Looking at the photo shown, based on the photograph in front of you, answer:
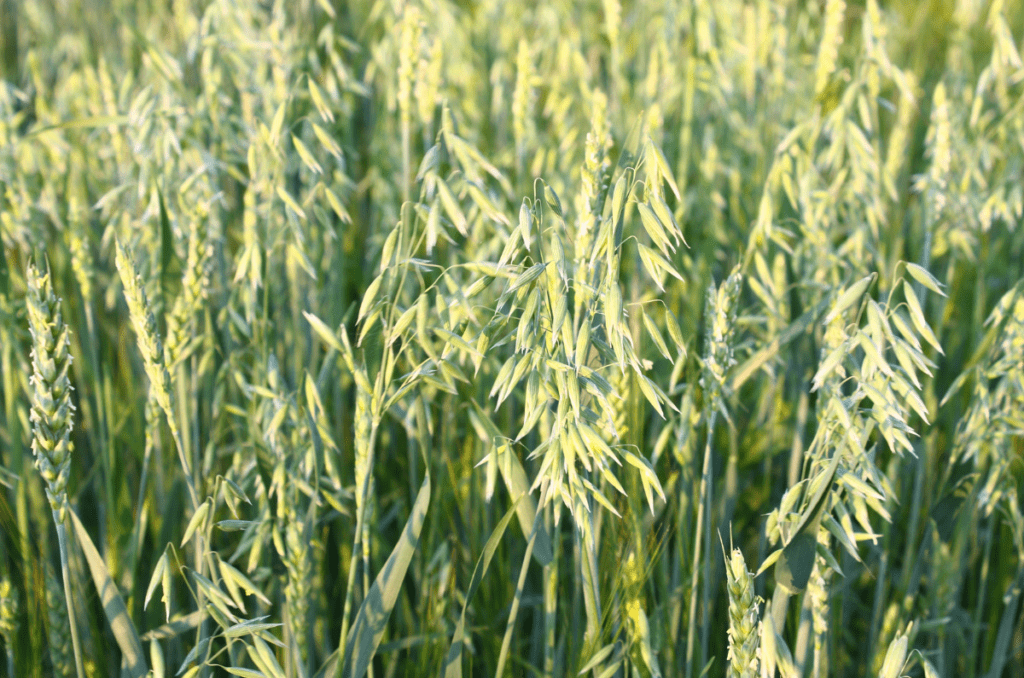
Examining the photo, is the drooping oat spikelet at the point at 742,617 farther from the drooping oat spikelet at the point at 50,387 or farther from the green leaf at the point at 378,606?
the drooping oat spikelet at the point at 50,387

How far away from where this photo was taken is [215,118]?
1.63m

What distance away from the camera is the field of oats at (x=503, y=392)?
992 millimetres

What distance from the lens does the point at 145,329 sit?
941 mm

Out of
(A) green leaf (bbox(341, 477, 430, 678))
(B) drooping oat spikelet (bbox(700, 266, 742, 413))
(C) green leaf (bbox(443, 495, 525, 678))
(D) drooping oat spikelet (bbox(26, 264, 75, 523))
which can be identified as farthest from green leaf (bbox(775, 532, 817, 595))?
(D) drooping oat spikelet (bbox(26, 264, 75, 523))

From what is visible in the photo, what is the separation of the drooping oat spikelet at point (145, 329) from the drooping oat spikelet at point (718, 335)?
0.77 metres

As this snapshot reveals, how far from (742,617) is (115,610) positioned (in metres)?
0.89

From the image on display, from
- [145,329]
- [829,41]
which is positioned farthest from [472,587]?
[829,41]

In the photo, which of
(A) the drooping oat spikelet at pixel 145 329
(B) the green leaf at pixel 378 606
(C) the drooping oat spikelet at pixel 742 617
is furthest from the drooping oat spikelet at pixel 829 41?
(A) the drooping oat spikelet at pixel 145 329

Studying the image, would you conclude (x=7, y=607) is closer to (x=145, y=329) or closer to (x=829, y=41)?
(x=145, y=329)

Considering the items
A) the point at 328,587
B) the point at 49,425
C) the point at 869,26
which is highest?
the point at 869,26

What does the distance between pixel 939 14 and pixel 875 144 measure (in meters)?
2.75

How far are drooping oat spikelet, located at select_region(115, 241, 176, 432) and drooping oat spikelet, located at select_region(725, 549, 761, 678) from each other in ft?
2.46

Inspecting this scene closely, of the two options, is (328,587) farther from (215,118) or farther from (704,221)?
(704,221)

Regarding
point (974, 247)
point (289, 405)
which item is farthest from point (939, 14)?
point (289, 405)
